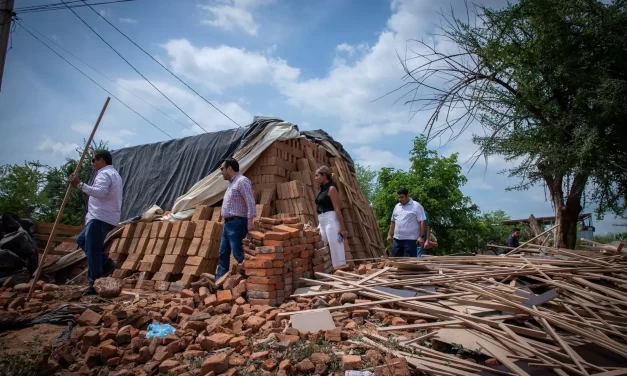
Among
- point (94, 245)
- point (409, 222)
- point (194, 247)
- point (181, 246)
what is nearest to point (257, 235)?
point (194, 247)

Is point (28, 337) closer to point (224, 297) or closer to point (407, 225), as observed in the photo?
point (224, 297)

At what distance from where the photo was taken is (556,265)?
179 inches

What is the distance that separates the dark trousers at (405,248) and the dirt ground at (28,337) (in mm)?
5052

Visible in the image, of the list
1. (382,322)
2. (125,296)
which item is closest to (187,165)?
(125,296)

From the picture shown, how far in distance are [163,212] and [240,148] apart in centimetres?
203

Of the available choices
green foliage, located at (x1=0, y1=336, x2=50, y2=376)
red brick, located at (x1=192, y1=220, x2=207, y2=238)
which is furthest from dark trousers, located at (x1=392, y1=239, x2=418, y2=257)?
green foliage, located at (x1=0, y1=336, x2=50, y2=376)

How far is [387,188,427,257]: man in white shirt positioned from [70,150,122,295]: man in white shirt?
14.9ft

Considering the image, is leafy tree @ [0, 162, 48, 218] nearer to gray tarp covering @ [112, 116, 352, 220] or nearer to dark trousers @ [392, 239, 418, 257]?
gray tarp covering @ [112, 116, 352, 220]

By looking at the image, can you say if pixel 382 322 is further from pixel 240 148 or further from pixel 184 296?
pixel 240 148

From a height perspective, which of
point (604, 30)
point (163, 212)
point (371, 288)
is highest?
point (604, 30)

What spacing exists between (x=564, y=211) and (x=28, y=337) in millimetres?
9717

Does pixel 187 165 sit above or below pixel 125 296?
above

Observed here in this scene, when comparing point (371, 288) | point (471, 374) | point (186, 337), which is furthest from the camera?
point (371, 288)

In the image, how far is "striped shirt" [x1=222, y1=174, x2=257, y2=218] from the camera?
5.17 m
